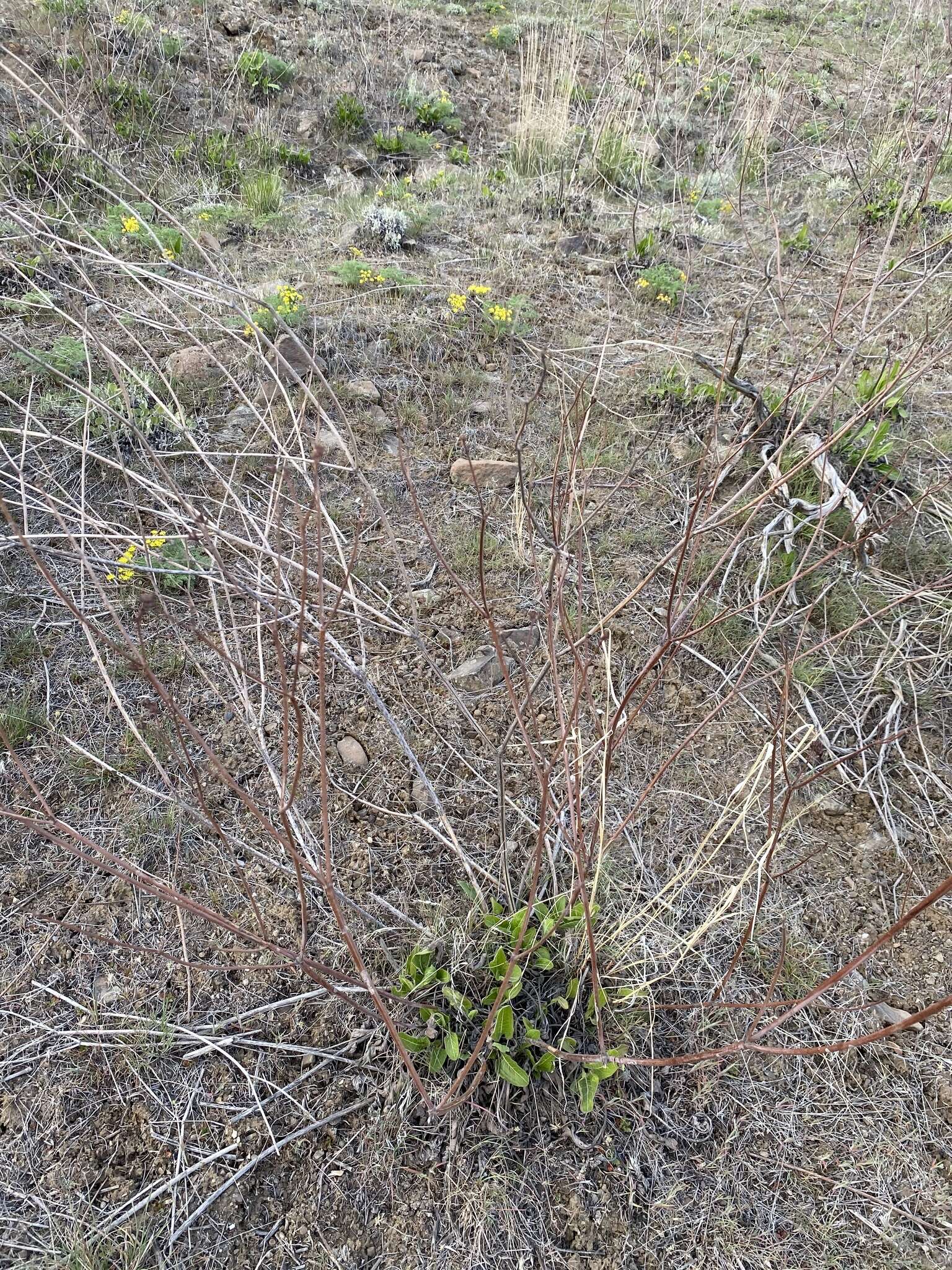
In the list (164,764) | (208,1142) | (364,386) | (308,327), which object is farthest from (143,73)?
(208,1142)

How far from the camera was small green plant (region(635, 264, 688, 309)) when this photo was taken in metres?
4.32

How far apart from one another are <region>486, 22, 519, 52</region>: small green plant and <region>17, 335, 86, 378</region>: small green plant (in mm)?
6297

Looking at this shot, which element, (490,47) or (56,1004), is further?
(490,47)

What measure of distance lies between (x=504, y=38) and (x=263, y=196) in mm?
4429

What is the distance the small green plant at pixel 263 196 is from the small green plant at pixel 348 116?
3.85 feet

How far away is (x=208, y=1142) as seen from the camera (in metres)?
1.57

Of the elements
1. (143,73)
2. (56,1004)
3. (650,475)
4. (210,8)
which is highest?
(210,8)

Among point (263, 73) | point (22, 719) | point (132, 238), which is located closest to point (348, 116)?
point (263, 73)

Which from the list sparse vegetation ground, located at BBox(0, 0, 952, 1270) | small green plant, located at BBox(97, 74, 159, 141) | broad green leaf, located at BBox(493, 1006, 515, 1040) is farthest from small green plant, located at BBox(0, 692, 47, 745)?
small green plant, located at BBox(97, 74, 159, 141)

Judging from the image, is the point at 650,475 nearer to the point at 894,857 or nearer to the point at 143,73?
the point at 894,857

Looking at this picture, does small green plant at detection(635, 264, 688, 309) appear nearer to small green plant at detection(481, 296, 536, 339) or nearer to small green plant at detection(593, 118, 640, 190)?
small green plant at detection(481, 296, 536, 339)

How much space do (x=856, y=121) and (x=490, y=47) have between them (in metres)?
3.55

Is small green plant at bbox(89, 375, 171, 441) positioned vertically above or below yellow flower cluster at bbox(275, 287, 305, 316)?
below

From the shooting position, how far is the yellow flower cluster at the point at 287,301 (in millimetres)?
3629
